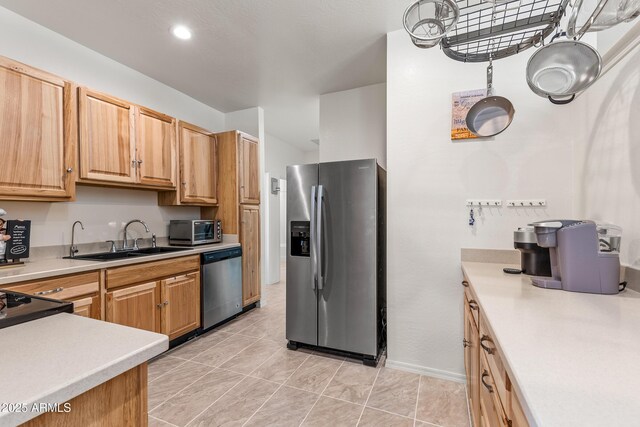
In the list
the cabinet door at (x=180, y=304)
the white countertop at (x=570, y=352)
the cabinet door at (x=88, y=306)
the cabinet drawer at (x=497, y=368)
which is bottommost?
the cabinet door at (x=180, y=304)

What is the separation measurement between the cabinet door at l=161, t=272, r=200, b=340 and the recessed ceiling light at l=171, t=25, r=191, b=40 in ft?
6.75

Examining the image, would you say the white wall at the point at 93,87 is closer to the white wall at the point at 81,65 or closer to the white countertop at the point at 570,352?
the white wall at the point at 81,65

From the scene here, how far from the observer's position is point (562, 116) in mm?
1873

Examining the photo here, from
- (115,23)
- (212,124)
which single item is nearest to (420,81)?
(115,23)

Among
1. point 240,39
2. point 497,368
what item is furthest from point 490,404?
point 240,39

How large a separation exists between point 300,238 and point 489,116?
5.63ft

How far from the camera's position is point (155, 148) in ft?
9.07

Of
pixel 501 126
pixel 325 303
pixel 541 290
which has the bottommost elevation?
pixel 325 303

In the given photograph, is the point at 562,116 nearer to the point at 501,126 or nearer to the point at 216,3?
the point at 501,126

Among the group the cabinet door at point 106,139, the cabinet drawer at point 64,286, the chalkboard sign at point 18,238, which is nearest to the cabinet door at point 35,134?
the cabinet door at point 106,139

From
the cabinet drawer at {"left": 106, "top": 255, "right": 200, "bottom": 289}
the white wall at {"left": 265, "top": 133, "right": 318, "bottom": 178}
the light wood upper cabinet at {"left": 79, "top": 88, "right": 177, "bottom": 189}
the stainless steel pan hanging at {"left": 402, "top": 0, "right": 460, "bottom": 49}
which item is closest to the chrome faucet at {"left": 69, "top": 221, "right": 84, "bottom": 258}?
the light wood upper cabinet at {"left": 79, "top": 88, "right": 177, "bottom": 189}

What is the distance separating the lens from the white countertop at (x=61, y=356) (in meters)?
0.50

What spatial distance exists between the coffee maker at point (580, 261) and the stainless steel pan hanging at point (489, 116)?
2.69 feet

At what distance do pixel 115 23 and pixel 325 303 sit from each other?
276cm
